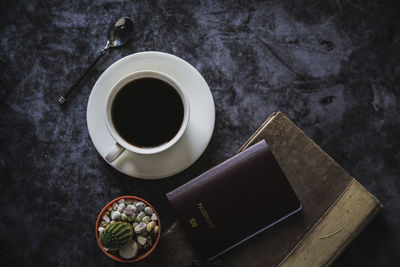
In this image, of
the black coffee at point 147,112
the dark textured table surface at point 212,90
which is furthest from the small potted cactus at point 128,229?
the black coffee at point 147,112

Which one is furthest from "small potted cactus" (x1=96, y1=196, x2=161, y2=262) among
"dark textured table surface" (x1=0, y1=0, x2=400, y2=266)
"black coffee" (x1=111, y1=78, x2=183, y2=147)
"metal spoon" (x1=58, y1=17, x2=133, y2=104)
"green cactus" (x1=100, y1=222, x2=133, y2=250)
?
"metal spoon" (x1=58, y1=17, x2=133, y2=104)

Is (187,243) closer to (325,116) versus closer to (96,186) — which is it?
(96,186)

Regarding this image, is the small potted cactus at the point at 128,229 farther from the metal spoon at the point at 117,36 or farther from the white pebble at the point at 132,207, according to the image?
the metal spoon at the point at 117,36

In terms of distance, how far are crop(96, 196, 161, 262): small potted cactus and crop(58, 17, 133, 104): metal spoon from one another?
44 centimetres

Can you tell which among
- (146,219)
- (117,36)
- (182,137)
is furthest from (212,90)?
(146,219)

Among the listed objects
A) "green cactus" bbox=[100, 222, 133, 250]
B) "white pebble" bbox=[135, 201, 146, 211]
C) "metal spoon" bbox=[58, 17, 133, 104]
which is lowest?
"white pebble" bbox=[135, 201, 146, 211]

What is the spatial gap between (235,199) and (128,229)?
0.33m

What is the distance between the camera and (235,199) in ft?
3.14

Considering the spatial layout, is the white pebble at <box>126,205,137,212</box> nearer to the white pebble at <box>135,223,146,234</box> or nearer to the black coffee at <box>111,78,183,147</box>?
the white pebble at <box>135,223,146,234</box>

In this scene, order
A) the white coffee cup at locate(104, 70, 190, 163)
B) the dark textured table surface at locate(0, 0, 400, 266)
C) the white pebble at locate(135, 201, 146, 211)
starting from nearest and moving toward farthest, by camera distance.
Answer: the white coffee cup at locate(104, 70, 190, 163) → the white pebble at locate(135, 201, 146, 211) → the dark textured table surface at locate(0, 0, 400, 266)

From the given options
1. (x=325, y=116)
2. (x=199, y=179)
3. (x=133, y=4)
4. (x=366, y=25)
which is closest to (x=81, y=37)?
(x=133, y=4)

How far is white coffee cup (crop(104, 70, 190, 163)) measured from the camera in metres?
0.88

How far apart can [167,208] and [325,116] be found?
0.66 metres

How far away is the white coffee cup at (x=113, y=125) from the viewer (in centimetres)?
88
